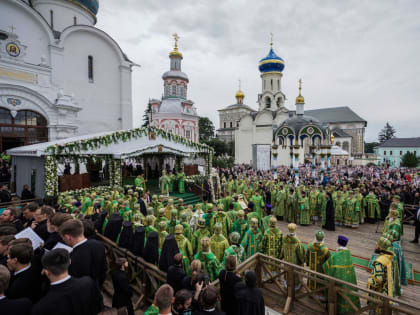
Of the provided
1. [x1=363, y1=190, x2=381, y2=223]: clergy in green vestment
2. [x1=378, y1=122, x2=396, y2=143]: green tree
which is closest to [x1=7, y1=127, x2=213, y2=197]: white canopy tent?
[x1=363, y1=190, x2=381, y2=223]: clergy in green vestment

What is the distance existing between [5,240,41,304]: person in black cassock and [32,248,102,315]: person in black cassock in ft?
1.73

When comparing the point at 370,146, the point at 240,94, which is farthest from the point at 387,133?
the point at 240,94

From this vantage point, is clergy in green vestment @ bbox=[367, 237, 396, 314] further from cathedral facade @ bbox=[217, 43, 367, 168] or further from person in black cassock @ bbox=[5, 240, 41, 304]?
cathedral facade @ bbox=[217, 43, 367, 168]

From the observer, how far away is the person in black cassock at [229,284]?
3.36 meters

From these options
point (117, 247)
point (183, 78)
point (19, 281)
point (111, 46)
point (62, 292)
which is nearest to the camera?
point (62, 292)

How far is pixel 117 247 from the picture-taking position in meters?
4.96

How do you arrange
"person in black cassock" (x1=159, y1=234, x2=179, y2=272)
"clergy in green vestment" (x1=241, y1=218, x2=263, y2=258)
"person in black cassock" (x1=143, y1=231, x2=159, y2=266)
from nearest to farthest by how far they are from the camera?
"person in black cassock" (x1=159, y1=234, x2=179, y2=272), "person in black cassock" (x1=143, y1=231, x2=159, y2=266), "clergy in green vestment" (x1=241, y1=218, x2=263, y2=258)

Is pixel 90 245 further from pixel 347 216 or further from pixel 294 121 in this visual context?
pixel 294 121

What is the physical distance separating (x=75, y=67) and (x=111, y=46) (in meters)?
4.24

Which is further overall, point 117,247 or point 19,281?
point 117,247

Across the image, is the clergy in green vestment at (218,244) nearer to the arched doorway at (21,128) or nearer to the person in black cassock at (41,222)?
the person in black cassock at (41,222)

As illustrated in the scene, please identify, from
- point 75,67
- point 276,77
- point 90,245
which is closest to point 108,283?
point 90,245

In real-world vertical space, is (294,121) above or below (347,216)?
above

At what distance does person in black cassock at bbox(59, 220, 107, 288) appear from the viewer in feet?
9.78
